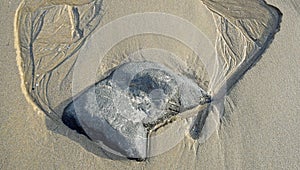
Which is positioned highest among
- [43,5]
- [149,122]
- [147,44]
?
[43,5]

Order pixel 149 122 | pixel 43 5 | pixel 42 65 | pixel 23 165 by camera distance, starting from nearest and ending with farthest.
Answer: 1. pixel 23 165
2. pixel 149 122
3. pixel 42 65
4. pixel 43 5

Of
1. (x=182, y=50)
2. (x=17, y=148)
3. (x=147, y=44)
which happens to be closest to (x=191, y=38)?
(x=182, y=50)

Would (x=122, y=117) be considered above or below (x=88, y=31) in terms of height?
below

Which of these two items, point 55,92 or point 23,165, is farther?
point 55,92

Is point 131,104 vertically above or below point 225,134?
above

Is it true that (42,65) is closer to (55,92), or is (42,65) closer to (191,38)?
(55,92)

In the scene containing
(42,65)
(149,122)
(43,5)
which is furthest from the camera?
(43,5)

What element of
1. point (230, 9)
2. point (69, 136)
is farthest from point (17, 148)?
point (230, 9)
